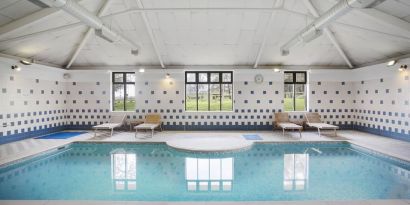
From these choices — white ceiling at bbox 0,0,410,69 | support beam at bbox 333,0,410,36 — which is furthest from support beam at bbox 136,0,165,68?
support beam at bbox 333,0,410,36

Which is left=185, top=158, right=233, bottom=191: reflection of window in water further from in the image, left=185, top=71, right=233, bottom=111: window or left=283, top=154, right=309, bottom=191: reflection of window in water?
left=185, top=71, right=233, bottom=111: window

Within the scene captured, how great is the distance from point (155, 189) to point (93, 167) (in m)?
2.02

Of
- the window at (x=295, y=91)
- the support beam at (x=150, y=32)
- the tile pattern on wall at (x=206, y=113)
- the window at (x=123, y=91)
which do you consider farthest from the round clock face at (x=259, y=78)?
the window at (x=123, y=91)

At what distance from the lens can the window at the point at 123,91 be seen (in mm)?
10109

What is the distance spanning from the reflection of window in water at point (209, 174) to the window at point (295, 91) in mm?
5504

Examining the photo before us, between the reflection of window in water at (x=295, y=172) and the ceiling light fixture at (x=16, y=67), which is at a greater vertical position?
the ceiling light fixture at (x=16, y=67)

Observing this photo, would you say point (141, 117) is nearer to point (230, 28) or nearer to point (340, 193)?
point (230, 28)

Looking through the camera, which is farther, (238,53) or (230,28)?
(238,53)

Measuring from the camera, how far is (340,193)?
3762 millimetres

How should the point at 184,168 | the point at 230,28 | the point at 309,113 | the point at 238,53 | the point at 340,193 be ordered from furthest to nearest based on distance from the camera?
1. the point at 309,113
2. the point at 238,53
3. the point at 230,28
4. the point at 184,168
5. the point at 340,193

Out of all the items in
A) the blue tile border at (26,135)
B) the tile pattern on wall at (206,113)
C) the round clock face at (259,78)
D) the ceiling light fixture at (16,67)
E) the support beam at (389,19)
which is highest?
the support beam at (389,19)

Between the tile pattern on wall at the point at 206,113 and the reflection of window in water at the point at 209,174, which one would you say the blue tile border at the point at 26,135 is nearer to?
the tile pattern on wall at the point at 206,113

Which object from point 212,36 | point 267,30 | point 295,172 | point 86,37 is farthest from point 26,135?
point 267,30

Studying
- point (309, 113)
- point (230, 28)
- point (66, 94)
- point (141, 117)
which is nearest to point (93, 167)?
point (141, 117)
